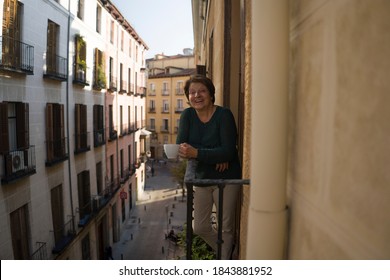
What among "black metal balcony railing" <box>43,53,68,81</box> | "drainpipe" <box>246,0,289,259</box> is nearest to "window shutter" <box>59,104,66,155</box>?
"black metal balcony railing" <box>43,53,68,81</box>

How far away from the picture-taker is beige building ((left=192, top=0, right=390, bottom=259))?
786 millimetres

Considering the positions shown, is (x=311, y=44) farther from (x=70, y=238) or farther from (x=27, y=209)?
(x=70, y=238)

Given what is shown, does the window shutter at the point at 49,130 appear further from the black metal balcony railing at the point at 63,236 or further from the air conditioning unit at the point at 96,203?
the air conditioning unit at the point at 96,203

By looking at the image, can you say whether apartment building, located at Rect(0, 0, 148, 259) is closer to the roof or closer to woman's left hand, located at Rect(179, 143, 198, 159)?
woman's left hand, located at Rect(179, 143, 198, 159)

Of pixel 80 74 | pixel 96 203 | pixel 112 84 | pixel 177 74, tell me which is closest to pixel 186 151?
pixel 80 74

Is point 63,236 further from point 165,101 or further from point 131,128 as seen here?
point 165,101

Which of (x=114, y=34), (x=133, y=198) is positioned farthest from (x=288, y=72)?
(x=133, y=198)

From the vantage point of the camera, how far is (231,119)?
234cm

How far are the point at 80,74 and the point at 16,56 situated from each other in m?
5.11

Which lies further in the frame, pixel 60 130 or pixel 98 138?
pixel 98 138

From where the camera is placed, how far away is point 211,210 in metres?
2.61

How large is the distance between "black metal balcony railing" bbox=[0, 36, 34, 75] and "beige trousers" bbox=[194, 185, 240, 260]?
316 inches
